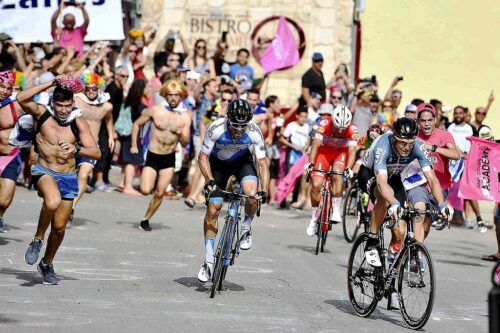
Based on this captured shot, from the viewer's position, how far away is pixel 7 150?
49.8 ft

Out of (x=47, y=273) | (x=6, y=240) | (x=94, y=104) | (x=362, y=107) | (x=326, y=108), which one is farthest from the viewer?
(x=362, y=107)

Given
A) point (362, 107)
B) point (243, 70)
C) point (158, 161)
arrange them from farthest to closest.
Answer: point (243, 70) < point (362, 107) < point (158, 161)

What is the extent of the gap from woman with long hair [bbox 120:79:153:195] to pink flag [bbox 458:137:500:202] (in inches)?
292

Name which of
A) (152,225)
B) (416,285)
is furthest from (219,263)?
(152,225)

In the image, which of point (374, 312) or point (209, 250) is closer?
point (374, 312)

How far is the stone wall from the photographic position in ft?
93.7

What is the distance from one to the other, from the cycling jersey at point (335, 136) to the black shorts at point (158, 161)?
6.84 ft

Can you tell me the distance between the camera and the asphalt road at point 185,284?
35.3ft

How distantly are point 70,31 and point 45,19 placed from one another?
735mm

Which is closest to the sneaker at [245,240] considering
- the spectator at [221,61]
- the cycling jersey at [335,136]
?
the cycling jersey at [335,136]

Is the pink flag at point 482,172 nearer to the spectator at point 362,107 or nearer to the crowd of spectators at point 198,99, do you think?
the crowd of spectators at point 198,99

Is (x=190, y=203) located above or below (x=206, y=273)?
below

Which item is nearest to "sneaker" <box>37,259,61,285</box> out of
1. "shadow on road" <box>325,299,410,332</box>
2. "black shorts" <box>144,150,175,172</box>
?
"shadow on road" <box>325,299,410,332</box>

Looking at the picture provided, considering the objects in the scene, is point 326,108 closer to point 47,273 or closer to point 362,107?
point 362,107
